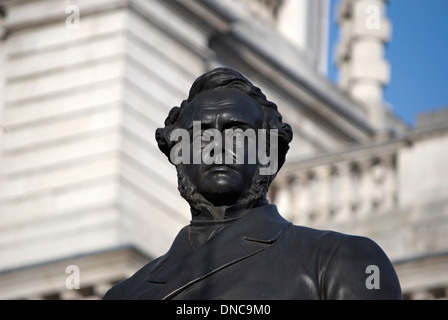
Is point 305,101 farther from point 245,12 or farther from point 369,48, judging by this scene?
point 369,48

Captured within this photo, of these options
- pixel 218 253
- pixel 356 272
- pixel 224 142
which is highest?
pixel 224 142

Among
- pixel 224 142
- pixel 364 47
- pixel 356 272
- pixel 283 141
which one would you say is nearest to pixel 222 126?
pixel 224 142

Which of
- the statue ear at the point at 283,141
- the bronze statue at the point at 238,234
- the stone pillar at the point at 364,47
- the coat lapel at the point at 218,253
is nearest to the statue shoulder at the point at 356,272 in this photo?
the bronze statue at the point at 238,234

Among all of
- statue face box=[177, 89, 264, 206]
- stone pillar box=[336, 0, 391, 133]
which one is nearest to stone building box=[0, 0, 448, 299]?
stone pillar box=[336, 0, 391, 133]

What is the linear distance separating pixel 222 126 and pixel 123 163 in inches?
593

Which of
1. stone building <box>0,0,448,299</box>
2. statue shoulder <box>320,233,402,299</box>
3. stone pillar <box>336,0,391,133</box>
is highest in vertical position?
stone pillar <box>336,0,391,133</box>

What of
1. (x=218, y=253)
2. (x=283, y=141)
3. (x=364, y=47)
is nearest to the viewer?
(x=218, y=253)

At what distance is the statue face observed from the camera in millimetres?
6703

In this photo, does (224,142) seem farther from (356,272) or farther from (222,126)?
(356,272)

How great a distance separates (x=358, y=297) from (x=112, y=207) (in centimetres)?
1529

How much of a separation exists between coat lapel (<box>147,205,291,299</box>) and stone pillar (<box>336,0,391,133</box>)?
22.3 meters

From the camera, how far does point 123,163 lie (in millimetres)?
21859

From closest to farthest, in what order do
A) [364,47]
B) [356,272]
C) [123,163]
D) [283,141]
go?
[356,272], [283,141], [123,163], [364,47]

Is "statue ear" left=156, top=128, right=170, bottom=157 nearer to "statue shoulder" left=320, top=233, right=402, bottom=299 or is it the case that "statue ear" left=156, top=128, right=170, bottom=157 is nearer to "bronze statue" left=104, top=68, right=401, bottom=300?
"bronze statue" left=104, top=68, right=401, bottom=300
